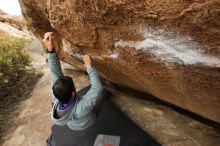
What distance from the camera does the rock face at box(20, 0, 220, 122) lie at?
284 cm

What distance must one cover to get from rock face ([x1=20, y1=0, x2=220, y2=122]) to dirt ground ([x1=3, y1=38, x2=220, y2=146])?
609 millimetres

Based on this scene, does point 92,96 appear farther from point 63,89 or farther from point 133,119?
point 133,119

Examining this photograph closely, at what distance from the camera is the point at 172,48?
10.6 feet

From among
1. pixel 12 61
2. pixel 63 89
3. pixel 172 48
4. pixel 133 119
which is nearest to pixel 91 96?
pixel 63 89

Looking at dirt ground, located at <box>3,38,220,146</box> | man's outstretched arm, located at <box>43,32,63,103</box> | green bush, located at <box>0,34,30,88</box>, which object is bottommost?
dirt ground, located at <box>3,38,220,146</box>

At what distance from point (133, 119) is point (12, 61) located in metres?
3.99

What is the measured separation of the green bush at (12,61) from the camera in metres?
7.40

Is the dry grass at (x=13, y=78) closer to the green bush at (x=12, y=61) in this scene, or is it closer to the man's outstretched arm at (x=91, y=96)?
the green bush at (x=12, y=61)

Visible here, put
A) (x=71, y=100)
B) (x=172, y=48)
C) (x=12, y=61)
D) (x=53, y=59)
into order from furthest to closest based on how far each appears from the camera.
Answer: (x=12, y=61) < (x=53, y=59) < (x=71, y=100) < (x=172, y=48)

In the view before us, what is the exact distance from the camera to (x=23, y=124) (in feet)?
21.6

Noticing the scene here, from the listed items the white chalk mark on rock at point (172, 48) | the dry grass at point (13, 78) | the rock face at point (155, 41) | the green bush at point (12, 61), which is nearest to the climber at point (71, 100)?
the rock face at point (155, 41)

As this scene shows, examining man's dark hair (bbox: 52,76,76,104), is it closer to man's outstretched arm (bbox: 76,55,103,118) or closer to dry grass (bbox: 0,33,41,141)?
man's outstretched arm (bbox: 76,55,103,118)

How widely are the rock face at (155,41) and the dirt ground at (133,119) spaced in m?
0.61

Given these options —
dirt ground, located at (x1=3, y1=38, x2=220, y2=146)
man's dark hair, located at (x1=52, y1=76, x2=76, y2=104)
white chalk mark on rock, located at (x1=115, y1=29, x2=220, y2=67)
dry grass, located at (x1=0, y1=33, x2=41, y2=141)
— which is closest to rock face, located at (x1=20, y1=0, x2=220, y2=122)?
white chalk mark on rock, located at (x1=115, y1=29, x2=220, y2=67)
